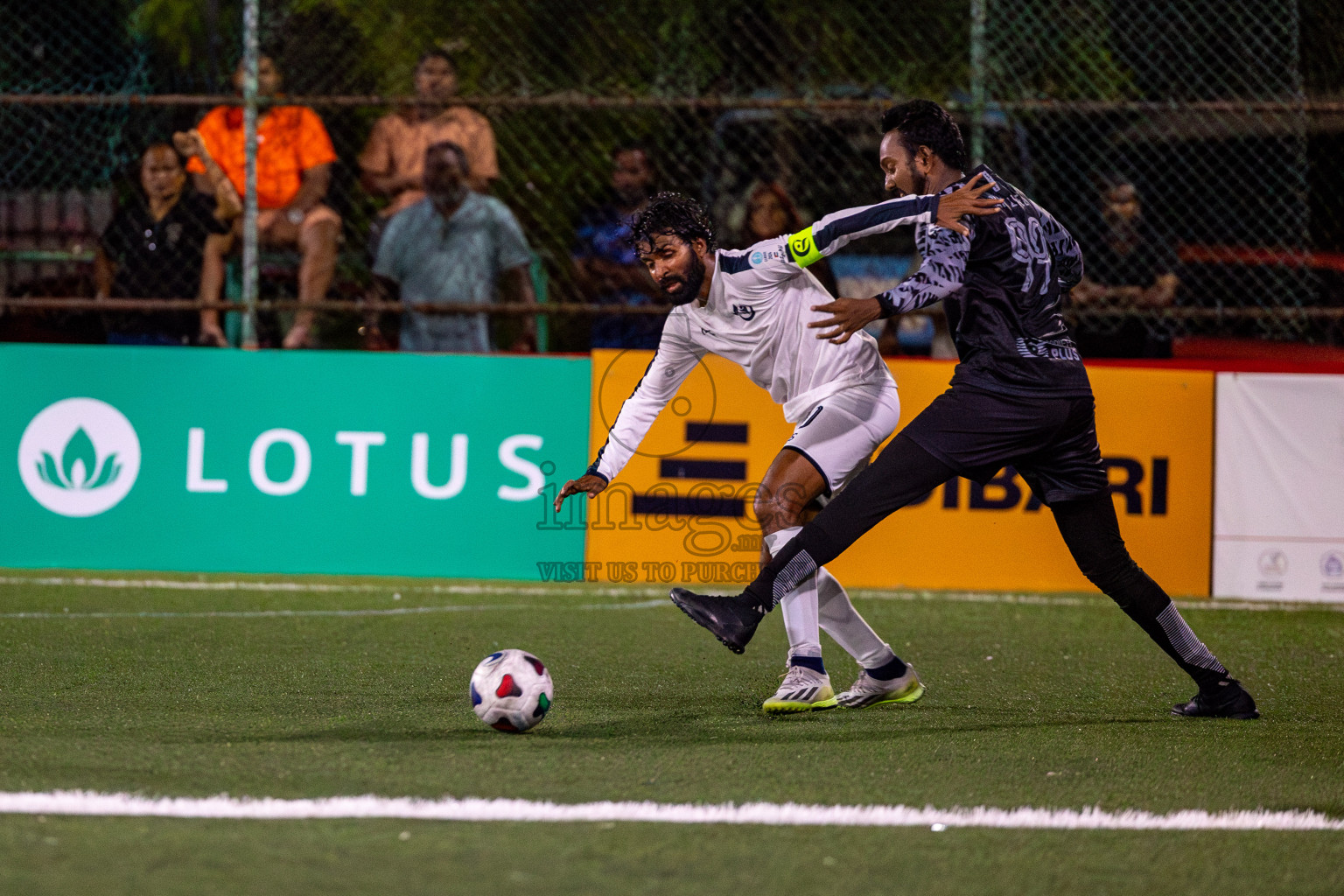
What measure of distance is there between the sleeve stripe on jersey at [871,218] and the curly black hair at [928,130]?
18cm

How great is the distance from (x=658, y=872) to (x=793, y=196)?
672cm

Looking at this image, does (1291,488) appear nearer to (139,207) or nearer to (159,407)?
(159,407)

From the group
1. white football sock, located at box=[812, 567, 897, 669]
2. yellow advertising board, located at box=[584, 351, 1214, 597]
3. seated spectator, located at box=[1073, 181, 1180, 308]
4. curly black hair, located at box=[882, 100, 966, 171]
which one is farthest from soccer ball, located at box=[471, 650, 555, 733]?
seated spectator, located at box=[1073, 181, 1180, 308]

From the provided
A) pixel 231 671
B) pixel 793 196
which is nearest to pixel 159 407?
pixel 231 671

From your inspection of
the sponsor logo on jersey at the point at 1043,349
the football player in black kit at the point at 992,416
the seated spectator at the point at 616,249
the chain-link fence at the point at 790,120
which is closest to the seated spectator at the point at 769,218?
the chain-link fence at the point at 790,120

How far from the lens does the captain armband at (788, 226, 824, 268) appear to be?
5152 mm

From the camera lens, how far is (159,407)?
27.2 ft

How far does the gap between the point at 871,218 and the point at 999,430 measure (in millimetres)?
795

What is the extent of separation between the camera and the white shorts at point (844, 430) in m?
5.22

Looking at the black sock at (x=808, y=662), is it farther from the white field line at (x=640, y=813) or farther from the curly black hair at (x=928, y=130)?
the curly black hair at (x=928, y=130)

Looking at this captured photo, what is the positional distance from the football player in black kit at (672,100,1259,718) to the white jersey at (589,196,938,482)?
489 mm

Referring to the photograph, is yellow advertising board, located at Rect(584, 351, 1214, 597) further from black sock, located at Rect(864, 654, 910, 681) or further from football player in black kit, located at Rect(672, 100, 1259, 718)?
football player in black kit, located at Rect(672, 100, 1259, 718)

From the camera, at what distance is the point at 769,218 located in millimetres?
9180

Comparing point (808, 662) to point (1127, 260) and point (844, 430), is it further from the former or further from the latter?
point (1127, 260)
